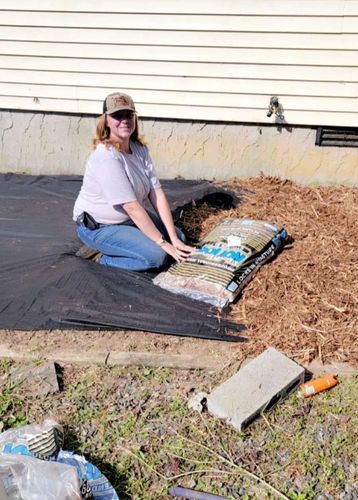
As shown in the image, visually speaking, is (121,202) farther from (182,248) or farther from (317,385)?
(317,385)

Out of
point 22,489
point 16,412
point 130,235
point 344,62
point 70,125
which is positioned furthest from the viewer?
point 70,125

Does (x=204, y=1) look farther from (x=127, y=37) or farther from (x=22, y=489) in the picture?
(x=22, y=489)

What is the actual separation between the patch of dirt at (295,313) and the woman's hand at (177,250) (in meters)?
0.49

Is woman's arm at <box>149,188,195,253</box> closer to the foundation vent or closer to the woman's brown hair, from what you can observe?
the woman's brown hair

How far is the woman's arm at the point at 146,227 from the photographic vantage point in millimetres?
3682

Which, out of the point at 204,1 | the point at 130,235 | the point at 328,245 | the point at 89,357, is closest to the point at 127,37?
the point at 204,1

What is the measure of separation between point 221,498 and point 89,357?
115 centimetres

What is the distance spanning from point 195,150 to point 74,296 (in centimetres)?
286

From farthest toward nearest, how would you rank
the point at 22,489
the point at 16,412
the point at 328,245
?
the point at 328,245 → the point at 16,412 → the point at 22,489

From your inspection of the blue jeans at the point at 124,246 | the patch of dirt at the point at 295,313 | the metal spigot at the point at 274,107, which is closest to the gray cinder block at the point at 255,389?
the patch of dirt at the point at 295,313

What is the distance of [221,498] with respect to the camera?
7.14ft

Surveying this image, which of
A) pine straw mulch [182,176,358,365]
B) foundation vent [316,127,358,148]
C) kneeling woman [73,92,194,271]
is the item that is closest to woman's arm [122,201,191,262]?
kneeling woman [73,92,194,271]

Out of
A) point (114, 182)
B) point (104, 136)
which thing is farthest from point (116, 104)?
point (114, 182)

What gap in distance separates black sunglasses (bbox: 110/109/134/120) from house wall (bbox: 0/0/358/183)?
2.04m
